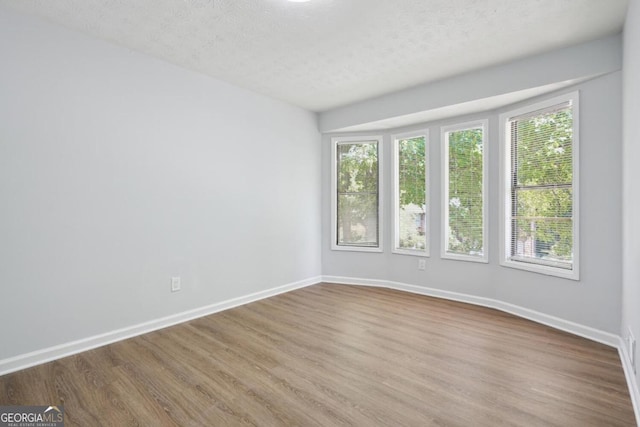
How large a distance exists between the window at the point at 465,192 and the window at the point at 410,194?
10.5 inches

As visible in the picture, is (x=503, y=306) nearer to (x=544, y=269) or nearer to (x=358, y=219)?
(x=544, y=269)

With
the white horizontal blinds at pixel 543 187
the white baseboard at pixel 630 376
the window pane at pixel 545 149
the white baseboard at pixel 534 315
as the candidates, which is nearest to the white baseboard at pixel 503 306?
the white baseboard at pixel 534 315

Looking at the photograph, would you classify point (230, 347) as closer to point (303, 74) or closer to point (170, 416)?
point (170, 416)

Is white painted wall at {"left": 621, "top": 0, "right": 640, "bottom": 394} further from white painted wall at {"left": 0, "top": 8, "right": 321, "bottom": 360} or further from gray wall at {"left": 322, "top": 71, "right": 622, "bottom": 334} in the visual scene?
white painted wall at {"left": 0, "top": 8, "right": 321, "bottom": 360}

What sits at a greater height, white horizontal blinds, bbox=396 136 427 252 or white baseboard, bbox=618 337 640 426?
white horizontal blinds, bbox=396 136 427 252

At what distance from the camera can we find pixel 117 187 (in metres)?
2.90

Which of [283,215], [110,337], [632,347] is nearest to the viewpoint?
[632,347]

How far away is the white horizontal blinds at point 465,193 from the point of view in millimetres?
3936

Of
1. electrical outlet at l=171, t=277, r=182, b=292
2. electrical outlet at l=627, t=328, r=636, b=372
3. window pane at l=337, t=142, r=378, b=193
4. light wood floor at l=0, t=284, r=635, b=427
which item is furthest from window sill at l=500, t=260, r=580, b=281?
electrical outlet at l=171, t=277, r=182, b=292

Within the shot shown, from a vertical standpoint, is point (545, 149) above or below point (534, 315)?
above

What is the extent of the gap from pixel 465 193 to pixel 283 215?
2.33 metres

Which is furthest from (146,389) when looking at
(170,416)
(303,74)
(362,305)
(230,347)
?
(303,74)

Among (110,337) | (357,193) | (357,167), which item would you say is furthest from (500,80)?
(110,337)

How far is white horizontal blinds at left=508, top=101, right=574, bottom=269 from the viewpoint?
313 cm
